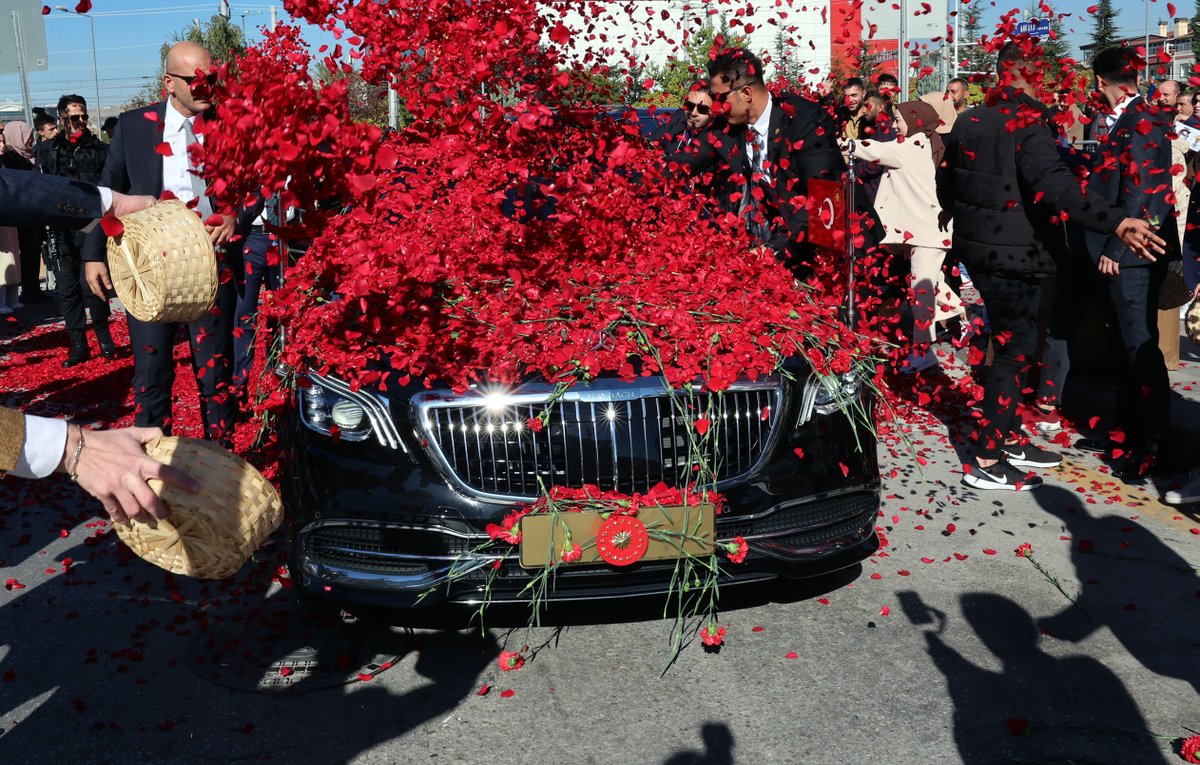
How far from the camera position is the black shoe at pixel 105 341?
9.87 metres

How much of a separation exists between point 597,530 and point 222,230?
212 centimetres

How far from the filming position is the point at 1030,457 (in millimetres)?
6426

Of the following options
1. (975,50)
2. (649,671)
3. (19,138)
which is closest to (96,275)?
(649,671)

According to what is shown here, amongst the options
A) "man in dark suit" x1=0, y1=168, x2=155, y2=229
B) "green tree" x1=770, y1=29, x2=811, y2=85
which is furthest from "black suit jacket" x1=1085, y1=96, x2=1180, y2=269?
"man in dark suit" x1=0, y1=168, x2=155, y2=229

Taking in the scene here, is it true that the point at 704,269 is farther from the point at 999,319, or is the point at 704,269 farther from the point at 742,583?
the point at 999,319

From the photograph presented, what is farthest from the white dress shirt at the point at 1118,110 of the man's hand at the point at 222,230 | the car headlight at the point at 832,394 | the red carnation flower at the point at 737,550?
the man's hand at the point at 222,230

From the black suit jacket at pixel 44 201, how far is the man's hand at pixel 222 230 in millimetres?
1291

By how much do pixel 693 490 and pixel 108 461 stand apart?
208 cm

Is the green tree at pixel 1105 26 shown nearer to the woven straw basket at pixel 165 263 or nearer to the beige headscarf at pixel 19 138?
the beige headscarf at pixel 19 138

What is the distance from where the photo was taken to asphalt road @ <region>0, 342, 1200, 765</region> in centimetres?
339

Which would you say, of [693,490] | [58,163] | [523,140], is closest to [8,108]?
[58,163]

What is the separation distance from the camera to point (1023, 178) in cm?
591

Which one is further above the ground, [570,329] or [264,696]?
[570,329]

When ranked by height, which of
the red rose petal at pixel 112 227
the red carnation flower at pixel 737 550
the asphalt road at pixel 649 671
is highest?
the red rose petal at pixel 112 227
